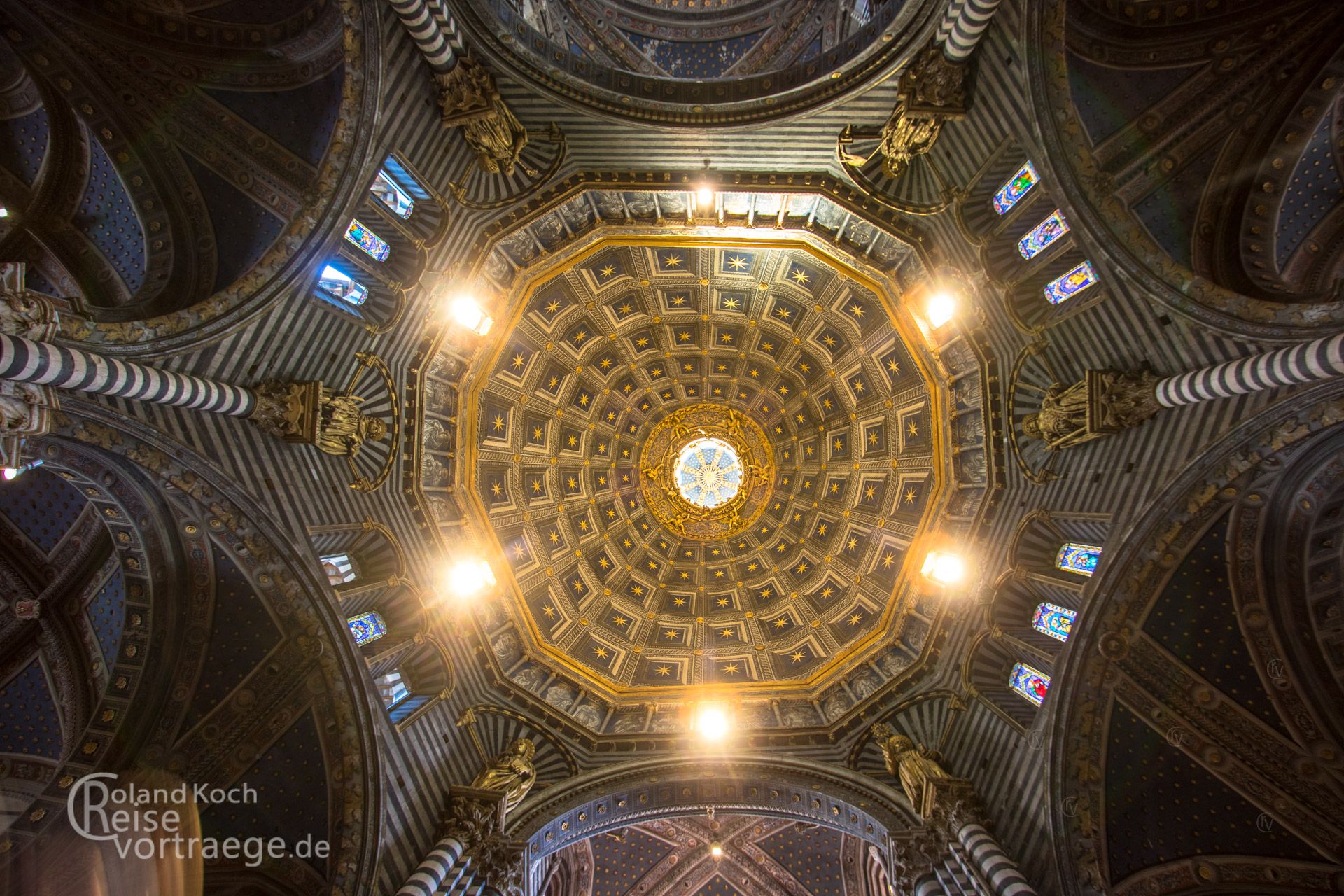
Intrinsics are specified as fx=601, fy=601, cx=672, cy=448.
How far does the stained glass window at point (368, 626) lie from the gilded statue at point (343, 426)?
5.19 metres

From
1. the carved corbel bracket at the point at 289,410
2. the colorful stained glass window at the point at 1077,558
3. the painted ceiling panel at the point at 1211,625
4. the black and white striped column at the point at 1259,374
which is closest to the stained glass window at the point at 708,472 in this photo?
the colorful stained glass window at the point at 1077,558

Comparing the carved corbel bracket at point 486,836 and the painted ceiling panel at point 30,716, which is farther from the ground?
the painted ceiling panel at point 30,716

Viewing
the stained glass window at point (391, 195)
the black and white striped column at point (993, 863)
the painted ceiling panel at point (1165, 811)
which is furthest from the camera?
the stained glass window at point (391, 195)

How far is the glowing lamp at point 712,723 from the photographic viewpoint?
22625 millimetres

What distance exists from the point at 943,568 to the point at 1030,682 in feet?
15.0

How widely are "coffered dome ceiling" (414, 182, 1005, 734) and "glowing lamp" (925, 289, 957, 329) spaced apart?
0.96 meters

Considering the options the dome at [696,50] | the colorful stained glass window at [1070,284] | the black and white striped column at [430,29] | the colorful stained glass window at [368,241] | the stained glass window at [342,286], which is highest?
the dome at [696,50]

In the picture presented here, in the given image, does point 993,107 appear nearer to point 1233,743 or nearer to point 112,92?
point 1233,743

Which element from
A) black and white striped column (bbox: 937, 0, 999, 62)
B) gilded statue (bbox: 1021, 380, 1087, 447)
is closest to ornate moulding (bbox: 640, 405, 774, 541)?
gilded statue (bbox: 1021, 380, 1087, 447)

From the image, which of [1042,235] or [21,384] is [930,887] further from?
[21,384]

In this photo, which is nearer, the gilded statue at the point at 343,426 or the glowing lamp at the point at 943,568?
the gilded statue at the point at 343,426

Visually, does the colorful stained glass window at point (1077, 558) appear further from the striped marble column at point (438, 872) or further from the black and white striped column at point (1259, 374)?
the striped marble column at point (438, 872)

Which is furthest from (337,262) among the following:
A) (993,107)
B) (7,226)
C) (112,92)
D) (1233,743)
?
(1233,743)

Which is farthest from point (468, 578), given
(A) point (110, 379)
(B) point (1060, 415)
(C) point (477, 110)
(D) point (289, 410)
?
(B) point (1060, 415)
